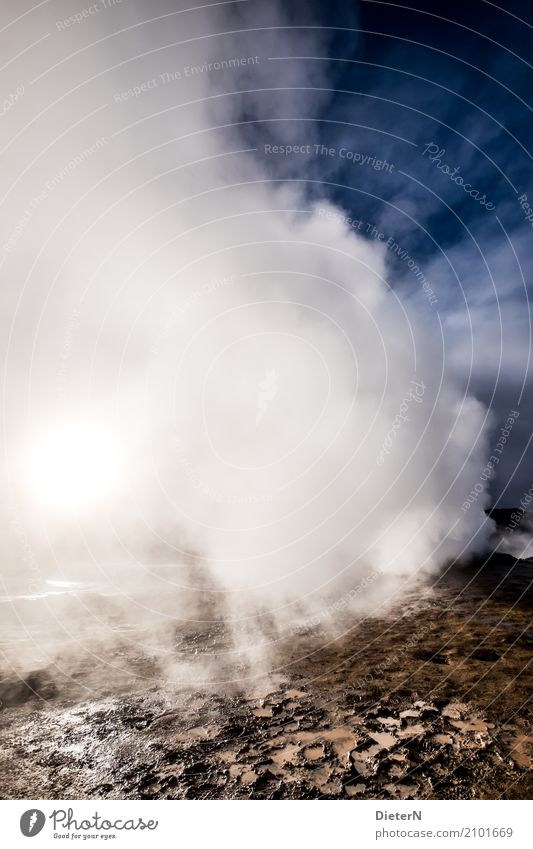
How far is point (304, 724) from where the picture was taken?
7.69 m

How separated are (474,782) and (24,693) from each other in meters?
11.2

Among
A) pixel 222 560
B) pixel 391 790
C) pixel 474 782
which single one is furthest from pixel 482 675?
pixel 222 560

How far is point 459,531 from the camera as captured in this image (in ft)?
82.5
